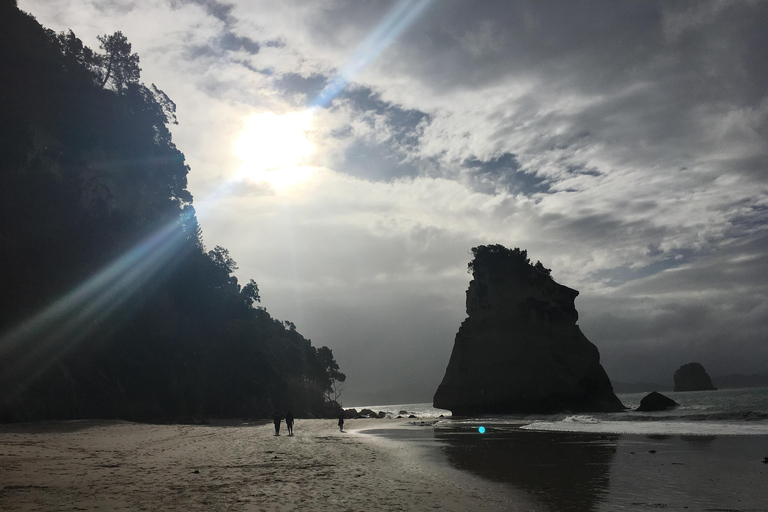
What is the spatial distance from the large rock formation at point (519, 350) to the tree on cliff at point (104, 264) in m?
29.7

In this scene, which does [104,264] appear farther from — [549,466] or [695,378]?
[695,378]

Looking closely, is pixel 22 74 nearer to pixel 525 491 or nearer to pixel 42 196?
pixel 42 196

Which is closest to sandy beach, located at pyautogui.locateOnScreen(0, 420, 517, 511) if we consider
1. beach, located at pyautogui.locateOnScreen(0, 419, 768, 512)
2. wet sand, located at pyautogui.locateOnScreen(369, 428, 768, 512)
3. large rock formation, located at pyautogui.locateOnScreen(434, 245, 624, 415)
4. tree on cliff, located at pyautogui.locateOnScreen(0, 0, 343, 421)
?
beach, located at pyautogui.locateOnScreen(0, 419, 768, 512)

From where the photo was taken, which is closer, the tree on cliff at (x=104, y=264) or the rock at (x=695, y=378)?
the tree on cliff at (x=104, y=264)

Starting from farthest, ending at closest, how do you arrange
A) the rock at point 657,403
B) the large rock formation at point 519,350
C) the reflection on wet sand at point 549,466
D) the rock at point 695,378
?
the rock at point 695,378 < the large rock formation at point 519,350 < the rock at point 657,403 < the reflection on wet sand at point 549,466

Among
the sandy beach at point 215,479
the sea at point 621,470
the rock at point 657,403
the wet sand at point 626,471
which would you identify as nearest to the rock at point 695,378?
the rock at point 657,403

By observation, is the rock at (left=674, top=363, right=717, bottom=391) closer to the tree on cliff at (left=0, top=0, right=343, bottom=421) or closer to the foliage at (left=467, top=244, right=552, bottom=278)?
the foliage at (left=467, top=244, right=552, bottom=278)

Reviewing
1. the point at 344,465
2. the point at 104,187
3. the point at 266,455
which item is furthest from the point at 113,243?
the point at 344,465

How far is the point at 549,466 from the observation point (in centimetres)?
1725

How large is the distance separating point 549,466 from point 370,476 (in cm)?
692

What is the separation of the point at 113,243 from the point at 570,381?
61939 millimetres

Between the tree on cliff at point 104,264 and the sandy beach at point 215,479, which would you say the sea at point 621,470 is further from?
the tree on cliff at point 104,264

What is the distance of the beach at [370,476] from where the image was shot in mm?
10477

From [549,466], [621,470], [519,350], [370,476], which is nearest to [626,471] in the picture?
[621,470]
